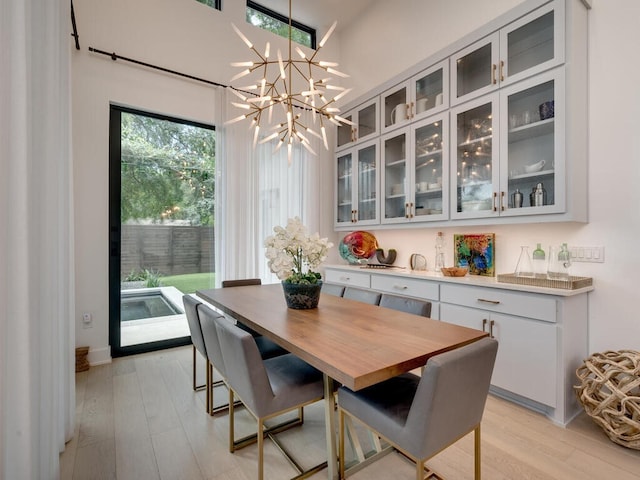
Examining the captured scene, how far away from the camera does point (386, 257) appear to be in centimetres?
360

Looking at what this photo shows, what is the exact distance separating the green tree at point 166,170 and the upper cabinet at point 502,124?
2.10 meters

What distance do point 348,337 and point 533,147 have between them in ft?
Answer: 6.41

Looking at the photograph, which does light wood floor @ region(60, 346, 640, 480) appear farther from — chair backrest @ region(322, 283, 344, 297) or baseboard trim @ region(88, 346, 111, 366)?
chair backrest @ region(322, 283, 344, 297)

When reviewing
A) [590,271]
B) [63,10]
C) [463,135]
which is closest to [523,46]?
[463,135]

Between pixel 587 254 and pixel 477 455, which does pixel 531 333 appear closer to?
pixel 587 254

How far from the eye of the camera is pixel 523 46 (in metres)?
2.21

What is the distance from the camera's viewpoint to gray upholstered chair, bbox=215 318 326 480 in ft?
4.18

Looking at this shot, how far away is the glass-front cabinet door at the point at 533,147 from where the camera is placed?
2027mm

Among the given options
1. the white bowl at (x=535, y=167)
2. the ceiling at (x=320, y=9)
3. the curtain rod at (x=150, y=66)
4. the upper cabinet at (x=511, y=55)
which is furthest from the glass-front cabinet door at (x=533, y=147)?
the curtain rod at (x=150, y=66)

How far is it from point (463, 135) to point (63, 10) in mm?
2722

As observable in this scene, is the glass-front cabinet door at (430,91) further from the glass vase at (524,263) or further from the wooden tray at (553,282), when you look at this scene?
the wooden tray at (553,282)

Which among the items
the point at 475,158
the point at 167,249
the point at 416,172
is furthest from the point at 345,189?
the point at 167,249

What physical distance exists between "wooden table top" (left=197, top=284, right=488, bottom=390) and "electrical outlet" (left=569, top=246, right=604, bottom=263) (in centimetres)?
132

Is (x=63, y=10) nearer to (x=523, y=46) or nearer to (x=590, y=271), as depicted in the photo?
(x=523, y=46)
